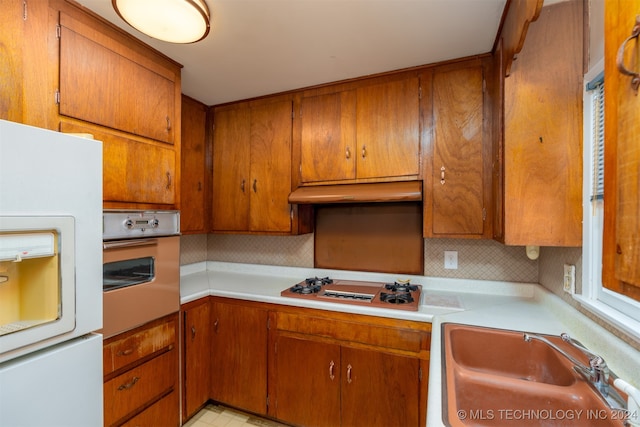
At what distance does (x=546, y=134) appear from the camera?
1.24 m

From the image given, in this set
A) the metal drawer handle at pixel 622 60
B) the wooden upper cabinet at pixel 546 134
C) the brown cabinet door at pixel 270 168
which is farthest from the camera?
the brown cabinet door at pixel 270 168

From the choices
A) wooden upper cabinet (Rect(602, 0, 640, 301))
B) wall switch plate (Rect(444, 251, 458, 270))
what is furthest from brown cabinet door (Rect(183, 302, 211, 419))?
wooden upper cabinet (Rect(602, 0, 640, 301))

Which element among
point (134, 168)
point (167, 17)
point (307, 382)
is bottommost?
point (307, 382)

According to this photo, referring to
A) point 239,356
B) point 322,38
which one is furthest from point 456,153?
point 239,356

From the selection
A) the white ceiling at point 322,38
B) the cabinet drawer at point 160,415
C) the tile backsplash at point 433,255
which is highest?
the white ceiling at point 322,38

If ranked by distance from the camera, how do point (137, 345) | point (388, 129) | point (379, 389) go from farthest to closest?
point (388, 129), point (379, 389), point (137, 345)

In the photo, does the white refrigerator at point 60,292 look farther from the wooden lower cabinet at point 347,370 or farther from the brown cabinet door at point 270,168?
the brown cabinet door at point 270,168

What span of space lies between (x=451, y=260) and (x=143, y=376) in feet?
6.69

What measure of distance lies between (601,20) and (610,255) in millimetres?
905

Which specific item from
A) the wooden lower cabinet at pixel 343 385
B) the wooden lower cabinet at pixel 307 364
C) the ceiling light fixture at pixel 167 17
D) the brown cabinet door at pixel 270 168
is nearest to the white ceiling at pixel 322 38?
the ceiling light fixture at pixel 167 17

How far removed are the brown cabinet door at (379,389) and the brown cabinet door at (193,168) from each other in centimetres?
153

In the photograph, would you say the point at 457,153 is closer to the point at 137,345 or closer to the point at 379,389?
the point at 379,389

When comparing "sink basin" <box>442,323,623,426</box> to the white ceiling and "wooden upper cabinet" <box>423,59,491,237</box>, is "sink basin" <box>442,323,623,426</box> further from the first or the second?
the white ceiling

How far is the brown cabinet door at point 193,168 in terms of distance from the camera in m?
2.26
